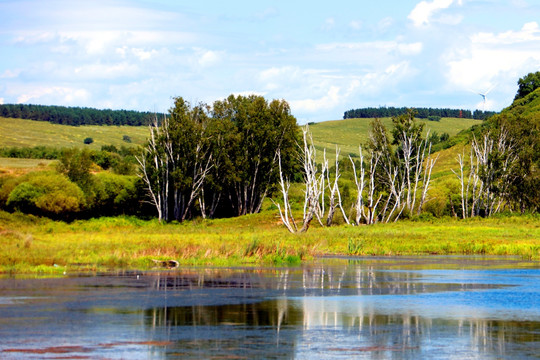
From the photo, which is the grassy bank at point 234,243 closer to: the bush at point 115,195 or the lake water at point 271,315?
the bush at point 115,195

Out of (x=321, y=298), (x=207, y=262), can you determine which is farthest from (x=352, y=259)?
(x=321, y=298)

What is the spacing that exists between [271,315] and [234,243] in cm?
2173

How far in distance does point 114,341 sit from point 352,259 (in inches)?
1111

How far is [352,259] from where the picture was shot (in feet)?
150

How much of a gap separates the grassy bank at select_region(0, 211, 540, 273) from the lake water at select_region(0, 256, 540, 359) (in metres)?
3.90

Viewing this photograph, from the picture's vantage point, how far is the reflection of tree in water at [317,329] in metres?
18.4

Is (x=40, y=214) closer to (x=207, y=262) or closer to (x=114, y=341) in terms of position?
(x=207, y=262)

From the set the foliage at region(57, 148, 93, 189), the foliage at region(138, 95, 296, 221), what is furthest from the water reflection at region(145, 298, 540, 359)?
the foliage at region(57, 148, 93, 189)

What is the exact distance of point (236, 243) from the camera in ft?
148

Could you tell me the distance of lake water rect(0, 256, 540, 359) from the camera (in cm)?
1823

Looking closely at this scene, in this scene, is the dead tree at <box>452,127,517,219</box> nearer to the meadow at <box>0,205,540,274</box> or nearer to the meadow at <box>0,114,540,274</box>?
the meadow at <box>0,114,540,274</box>

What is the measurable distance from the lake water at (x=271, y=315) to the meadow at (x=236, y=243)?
3.70m

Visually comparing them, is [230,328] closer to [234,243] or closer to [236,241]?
[234,243]

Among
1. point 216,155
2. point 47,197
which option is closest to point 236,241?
point 47,197
